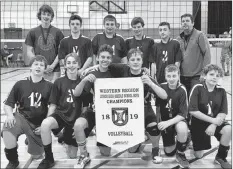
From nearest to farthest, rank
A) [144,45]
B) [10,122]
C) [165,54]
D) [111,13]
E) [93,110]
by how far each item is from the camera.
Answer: [10,122] < [93,110] < [165,54] < [144,45] < [111,13]

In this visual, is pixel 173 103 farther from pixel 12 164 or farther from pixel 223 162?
pixel 12 164

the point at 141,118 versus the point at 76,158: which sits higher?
the point at 141,118

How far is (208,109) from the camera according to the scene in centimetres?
361

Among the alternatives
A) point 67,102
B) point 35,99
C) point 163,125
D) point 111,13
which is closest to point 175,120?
point 163,125

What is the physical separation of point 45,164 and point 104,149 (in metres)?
0.78

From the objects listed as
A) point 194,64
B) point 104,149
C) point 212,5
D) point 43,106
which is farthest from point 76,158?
point 212,5

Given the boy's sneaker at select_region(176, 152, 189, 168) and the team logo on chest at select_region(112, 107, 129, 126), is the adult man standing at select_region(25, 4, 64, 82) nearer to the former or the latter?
the team logo on chest at select_region(112, 107, 129, 126)

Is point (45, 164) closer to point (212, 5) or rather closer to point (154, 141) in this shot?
point (154, 141)

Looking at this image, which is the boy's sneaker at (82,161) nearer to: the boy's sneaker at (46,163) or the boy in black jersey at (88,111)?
the boy in black jersey at (88,111)

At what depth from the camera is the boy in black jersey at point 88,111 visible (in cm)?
346

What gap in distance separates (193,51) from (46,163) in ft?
7.99

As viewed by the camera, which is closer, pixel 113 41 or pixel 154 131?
pixel 154 131

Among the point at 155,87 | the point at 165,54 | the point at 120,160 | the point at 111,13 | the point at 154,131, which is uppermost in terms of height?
the point at 111,13

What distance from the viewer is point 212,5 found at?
1716cm
